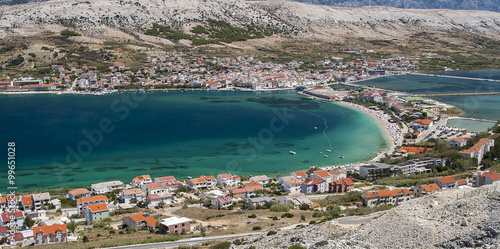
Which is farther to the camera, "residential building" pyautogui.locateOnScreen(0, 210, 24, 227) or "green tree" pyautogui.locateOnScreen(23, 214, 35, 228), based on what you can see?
"green tree" pyautogui.locateOnScreen(23, 214, 35, 228)

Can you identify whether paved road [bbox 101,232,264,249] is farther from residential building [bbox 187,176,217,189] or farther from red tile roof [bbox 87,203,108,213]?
residential building [bbox 187,176,217,189]

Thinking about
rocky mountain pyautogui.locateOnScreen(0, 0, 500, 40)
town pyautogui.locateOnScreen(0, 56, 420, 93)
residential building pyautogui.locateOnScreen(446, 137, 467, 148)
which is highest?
rocky mountain pyautogui.locateOnScreen(0, 0, 500, 40)

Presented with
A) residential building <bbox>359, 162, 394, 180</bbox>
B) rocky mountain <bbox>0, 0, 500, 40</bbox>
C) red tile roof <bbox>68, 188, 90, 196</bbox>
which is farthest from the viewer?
rocky mountain <bbox>0, 0, 500, 40</bbox>

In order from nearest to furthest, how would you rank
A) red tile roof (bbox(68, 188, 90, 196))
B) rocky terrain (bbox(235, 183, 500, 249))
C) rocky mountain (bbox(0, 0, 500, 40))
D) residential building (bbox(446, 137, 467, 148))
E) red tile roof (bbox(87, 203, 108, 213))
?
1. rocky terrain (bbox(235, 183, 500, 249))
2. red tile roof (bbox(87, 203, 108, 213))
3. red tile roof (bbox(68, 188, 90, 196))
4. residential building (bbox(446, 137, 467, 148))
5. rocky mountain (bbox(0, 0, 500, 40))

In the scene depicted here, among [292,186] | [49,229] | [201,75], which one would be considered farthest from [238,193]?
[201,75]

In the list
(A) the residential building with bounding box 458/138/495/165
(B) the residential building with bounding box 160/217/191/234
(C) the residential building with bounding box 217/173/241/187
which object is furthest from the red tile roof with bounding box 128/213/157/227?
(A) the residential building with bounding box 458/138/495/165

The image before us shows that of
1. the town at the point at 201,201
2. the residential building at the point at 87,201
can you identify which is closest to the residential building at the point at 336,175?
the town at the point at 201,201

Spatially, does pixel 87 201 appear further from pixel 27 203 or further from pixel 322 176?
pixel 322 176

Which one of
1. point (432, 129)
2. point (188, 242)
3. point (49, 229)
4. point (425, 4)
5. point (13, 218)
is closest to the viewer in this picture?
point (188, 242)
